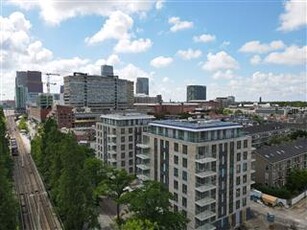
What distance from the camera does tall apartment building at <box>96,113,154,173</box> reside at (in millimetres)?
75812

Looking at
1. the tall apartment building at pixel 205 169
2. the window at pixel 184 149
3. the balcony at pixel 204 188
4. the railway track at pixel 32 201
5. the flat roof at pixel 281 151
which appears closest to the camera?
the balcony at pixel 204 188

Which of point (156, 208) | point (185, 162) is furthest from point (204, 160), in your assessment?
point (156, 208)

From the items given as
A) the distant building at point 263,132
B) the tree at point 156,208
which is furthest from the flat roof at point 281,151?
the tree at point 156,208

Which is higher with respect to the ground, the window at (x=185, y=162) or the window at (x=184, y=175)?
the window at (x=185, y=162)

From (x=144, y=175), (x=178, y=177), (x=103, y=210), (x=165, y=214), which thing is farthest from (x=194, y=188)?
(x=103, y=210)

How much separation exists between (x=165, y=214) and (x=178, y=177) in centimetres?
1199

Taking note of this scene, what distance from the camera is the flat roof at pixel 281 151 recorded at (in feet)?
245

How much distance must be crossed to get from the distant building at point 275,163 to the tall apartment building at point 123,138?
30.7 m

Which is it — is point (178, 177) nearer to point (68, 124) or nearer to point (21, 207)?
point (21, 207)

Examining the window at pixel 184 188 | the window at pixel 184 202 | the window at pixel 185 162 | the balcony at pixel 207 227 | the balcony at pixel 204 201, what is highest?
the window at pixel 185 162

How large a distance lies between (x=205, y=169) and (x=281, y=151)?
4017 cm

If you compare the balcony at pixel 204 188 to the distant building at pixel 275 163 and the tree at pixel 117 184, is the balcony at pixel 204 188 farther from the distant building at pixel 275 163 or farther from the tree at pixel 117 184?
the distant building at pixel 275 163

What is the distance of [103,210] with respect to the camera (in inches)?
2405

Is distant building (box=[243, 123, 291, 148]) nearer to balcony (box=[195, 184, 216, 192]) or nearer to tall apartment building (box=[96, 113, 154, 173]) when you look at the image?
tall apartment building (box=[96, 113, 154, 173])
